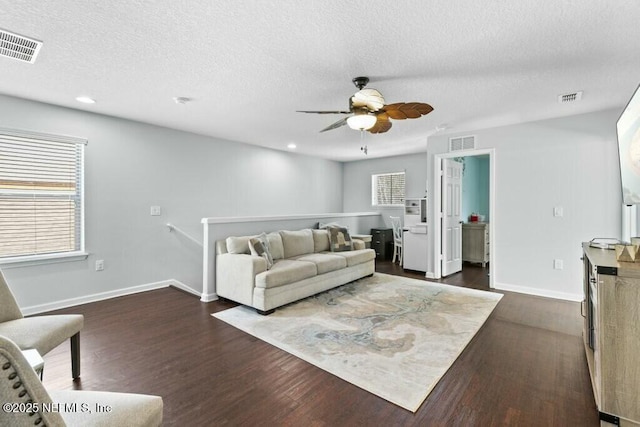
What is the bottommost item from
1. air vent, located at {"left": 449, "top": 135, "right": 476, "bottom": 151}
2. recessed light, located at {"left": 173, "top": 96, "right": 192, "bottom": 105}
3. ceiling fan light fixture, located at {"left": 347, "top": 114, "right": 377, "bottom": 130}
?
ceiling fan light fixture, located at {"left": 347, "top": 114, "right": 377, "bottom": 130}

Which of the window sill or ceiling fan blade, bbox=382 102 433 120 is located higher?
ceiling fan blade, bbox=382 102 433 120

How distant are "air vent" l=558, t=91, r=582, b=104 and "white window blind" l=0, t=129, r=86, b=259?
18.7ft

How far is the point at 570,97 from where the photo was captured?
328 cm

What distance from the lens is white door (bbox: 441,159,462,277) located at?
5262 mm

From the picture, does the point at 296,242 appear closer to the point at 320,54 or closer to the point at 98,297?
the point at 98,297

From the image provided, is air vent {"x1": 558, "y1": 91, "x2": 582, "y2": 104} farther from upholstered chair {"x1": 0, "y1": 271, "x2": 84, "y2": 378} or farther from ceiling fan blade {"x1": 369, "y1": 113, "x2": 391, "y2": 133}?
upholstered chair {"x1": 0, "y1": 271, "x2": 84, "y2": 378}

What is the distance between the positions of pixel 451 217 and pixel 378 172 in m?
2.62

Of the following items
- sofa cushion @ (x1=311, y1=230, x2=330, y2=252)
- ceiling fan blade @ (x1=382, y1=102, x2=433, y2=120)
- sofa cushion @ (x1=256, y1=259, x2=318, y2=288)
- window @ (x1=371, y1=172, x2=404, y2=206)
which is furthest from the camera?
window @ (x1=371, y1=172, x2=404, y2=206)

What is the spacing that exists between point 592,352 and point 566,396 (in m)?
0.62

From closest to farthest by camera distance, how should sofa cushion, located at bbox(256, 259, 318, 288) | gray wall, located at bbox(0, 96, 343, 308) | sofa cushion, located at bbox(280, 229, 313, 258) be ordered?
sofa cushion, located at bbox(256, 259, 318, 288) → gray wall, located at bbox(0, 96, 343, 308) → sofa cushion, located at bbox(280, 229, 313, 258)

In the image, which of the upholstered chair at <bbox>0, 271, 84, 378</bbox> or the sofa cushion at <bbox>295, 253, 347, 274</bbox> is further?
the sofa cushion at <bbox>295, 253, 347, 274</bbox>

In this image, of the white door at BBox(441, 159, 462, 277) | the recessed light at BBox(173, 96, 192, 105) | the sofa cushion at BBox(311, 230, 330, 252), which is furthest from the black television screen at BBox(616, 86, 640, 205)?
the recessed light at BBox(173, 96, 192, 105)

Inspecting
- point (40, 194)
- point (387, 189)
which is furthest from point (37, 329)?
point (387, 189)

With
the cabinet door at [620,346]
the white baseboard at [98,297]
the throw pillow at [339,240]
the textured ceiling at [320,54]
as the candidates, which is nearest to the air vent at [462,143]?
the textured ceiling at [320,54]
